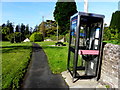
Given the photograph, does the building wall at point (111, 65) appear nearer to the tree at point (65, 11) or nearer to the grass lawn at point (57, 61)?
the grass lawn at point (57, 61)

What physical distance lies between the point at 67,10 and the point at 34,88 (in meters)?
25.1

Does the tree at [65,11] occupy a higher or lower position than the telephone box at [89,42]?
higher

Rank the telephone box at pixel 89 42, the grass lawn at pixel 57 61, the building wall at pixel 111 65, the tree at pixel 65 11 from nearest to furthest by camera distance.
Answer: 1. the building wall at pixel 111 65
2. the telephone box at pixel 89 42
3. the grass lawn at pixel 57 61
4. the tree at pixel 65 11

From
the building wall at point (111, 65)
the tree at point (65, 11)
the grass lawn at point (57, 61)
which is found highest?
the tree at point (65, 11)

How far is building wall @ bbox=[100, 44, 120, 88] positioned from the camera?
3865 mm

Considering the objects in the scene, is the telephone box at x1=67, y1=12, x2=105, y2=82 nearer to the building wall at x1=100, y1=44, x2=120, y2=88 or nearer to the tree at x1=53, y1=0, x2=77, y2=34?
the building wall at x1=100, y1=44, x2=120, y2=88

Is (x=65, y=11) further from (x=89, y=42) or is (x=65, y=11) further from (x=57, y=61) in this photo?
(x=89, y=42)

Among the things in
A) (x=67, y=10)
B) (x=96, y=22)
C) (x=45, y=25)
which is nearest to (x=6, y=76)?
(x=96, y=22)

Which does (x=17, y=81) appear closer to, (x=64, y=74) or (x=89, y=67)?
(x=64, y=74)

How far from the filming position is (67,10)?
26.8m

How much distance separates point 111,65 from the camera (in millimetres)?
4152

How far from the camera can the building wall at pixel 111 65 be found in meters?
3.86

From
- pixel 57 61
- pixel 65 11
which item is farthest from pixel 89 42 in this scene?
pixel 65 11

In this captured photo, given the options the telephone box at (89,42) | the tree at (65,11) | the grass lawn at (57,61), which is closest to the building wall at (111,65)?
the telephone box at (89,42)
